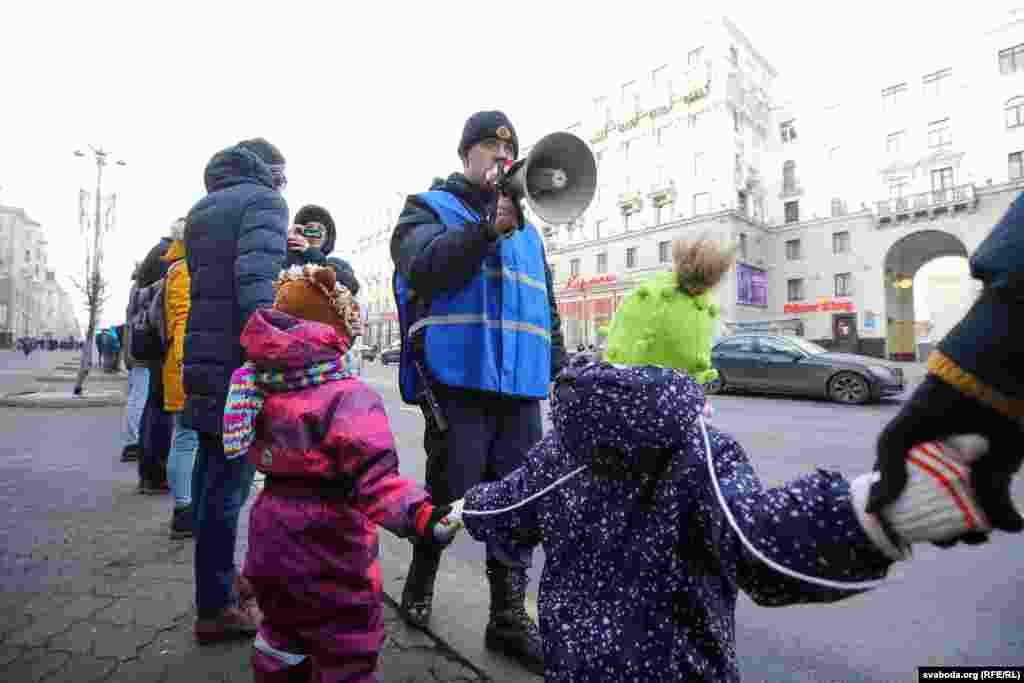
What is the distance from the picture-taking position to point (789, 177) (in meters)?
34.9

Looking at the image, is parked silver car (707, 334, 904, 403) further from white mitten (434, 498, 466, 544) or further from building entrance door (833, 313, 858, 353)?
building entrance door (833, 313, 858, 353)

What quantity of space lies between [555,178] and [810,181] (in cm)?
3795

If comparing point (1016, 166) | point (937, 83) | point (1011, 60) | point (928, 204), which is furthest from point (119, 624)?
point (937, 83)

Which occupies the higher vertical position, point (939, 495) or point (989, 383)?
point (989, 383)

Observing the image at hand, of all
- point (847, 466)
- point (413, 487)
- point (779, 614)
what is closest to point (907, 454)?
point (413, 487)

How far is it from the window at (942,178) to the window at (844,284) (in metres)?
5.90

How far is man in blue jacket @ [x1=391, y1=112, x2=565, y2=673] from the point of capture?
2029 millimetres

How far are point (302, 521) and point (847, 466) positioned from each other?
16.9 ft

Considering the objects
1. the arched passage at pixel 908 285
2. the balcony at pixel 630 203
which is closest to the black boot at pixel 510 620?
the arched passage at pixel 908 285

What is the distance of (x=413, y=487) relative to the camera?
1.50 meters

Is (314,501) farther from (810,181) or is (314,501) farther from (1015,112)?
(810,181)

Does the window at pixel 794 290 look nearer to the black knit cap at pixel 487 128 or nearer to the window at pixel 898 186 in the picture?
the window at pixel 898 186

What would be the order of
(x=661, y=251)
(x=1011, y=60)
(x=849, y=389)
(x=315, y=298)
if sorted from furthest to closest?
(x=661, y=251)
(x=1011, y=60)
(x=849, y=389)
(x=315, y=298)

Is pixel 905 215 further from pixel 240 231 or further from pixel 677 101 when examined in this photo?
pixel 240 231
